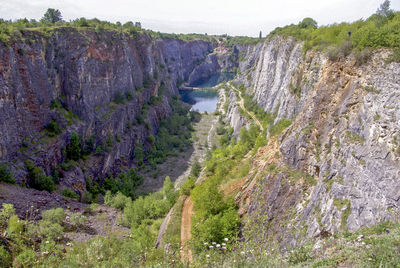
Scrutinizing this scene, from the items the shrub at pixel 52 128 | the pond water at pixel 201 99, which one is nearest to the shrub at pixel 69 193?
the shrub at pixel 52 128

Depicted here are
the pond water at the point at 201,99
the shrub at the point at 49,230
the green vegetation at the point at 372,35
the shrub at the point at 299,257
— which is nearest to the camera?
the shrub at the point at 299,257

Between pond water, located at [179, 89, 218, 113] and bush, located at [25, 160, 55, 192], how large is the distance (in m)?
65.3

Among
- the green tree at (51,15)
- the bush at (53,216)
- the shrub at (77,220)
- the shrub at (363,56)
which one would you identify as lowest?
the shrub at (77,220)

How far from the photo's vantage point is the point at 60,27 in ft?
126

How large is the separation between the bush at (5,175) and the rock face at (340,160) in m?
20.9

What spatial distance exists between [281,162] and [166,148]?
3474cm

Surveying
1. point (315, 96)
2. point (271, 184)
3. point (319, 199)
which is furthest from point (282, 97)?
point (319, 199)

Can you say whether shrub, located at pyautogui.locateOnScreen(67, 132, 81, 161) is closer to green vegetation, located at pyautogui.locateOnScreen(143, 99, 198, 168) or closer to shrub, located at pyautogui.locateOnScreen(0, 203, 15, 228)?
green vegetation, located at pyautogui.locateOnScreen(143, 99, 198, 168)

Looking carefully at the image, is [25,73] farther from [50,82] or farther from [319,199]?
[319,199]

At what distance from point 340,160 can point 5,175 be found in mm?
27226

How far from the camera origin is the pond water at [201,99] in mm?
94625

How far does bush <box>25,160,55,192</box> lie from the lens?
2808 cm

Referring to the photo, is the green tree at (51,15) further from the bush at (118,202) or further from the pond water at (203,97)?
the pond water at (203,97)

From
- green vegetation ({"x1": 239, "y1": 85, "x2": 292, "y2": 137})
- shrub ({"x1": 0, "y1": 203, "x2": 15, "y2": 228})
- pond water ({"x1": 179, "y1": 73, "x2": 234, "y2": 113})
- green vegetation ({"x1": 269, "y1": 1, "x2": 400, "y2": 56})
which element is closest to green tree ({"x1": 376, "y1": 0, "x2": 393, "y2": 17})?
green vegetation ({"x1": 269, "y1": 1, "x2": 400, "y2": 56})
